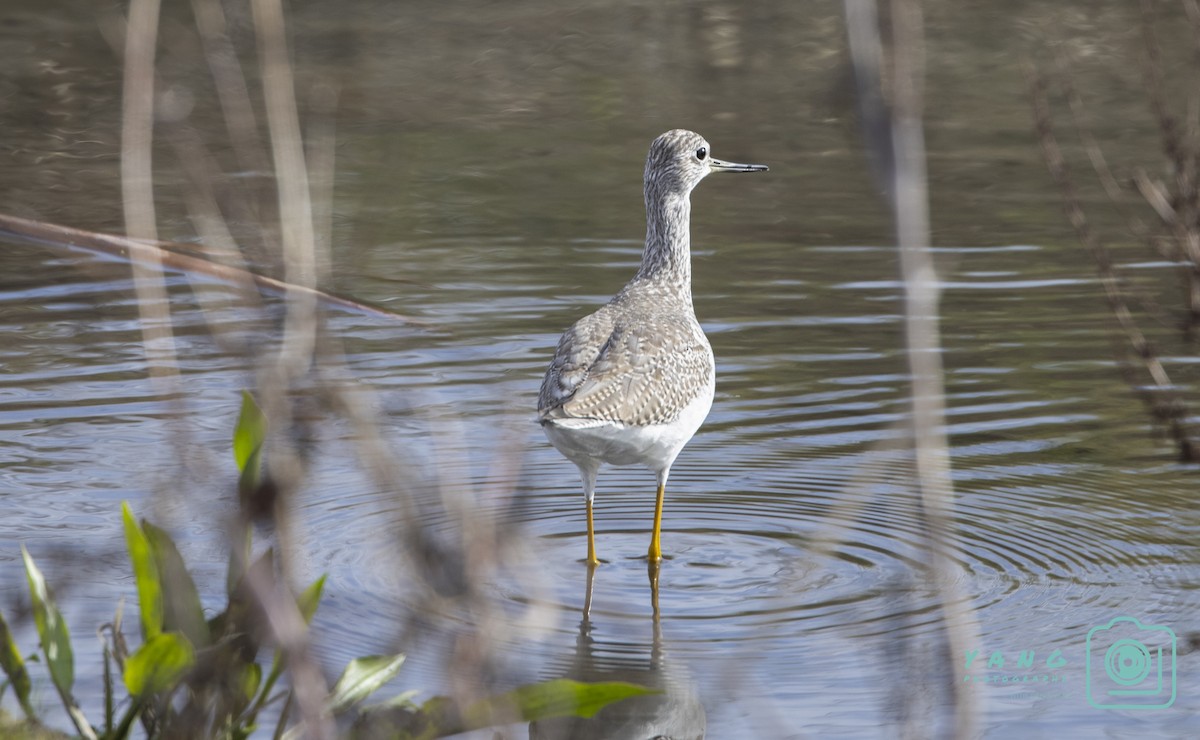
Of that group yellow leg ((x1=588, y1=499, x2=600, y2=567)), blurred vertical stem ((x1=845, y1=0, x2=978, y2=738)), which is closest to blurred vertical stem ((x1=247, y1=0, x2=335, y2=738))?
blurred vertical stem ((x1=845, y1=0, x2=978, y2=738))

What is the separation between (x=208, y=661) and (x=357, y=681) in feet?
2.64

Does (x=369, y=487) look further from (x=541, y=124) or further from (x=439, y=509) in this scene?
(x=541, y=124)

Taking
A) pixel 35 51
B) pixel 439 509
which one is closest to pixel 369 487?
pixel 439 509

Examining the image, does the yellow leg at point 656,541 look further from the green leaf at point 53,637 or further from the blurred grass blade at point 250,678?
the green leaf at point 53,637

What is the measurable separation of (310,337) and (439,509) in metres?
5.07

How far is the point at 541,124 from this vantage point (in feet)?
62.7

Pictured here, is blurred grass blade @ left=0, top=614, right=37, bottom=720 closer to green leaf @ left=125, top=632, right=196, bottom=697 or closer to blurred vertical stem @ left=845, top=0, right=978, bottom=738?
green leaf @ left=125, top=632, right=196, bottom=697

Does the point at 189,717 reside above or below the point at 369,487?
above

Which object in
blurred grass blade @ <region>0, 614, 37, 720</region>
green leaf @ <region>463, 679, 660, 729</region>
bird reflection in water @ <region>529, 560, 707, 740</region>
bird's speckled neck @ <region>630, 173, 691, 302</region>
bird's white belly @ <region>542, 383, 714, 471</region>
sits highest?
blurred grass blade @ <region>0, 614, 37, 720</region>

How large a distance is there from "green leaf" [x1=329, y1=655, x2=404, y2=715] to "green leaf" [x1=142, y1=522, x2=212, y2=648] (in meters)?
0.45

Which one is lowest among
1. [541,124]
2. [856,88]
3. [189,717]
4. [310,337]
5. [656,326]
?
[541,124]

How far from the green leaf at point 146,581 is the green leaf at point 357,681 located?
1.80 ft

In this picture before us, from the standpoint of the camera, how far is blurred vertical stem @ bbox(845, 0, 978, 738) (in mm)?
2441

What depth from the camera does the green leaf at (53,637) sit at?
437 cm
